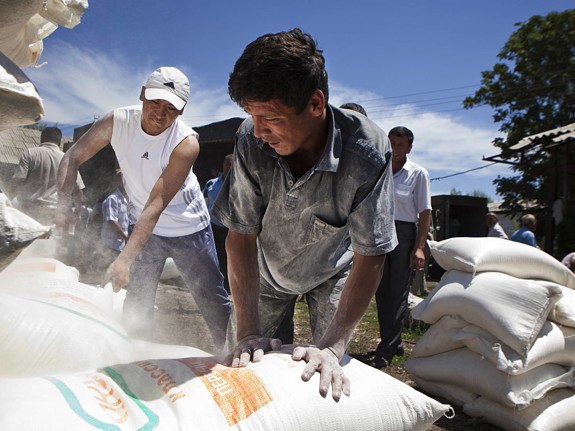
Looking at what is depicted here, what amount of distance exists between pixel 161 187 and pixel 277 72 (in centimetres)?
115

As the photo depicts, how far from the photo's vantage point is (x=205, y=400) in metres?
1.12

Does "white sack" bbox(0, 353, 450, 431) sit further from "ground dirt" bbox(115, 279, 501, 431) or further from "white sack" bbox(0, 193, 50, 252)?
"ground dirt" bbox(115, 279, 501, 431)

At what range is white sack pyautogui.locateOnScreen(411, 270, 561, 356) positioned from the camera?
7.36 feet

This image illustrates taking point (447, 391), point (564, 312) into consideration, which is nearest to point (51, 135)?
point (447, 391)

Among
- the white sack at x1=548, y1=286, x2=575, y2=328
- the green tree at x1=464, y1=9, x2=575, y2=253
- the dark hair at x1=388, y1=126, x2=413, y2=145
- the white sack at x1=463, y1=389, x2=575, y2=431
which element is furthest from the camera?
the green tree at x1=464, y1=9, x2=575, y2=253

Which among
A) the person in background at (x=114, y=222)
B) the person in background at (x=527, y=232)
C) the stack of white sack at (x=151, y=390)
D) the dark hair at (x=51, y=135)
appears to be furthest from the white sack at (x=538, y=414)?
the person in background at (x=527, y=232)

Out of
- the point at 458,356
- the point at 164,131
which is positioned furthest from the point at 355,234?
the point at 458,356

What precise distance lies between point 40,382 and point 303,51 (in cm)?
101

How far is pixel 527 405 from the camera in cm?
217

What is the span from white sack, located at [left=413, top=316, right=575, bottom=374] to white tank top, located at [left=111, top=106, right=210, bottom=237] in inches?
55.8

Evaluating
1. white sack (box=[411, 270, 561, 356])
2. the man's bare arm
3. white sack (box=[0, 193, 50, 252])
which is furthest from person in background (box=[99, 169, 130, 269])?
white sack (box=[0, 193, 50, 252])

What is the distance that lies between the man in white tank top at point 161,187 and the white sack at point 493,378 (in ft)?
3.93

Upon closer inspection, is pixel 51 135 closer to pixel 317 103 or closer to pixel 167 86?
pixel 167 86

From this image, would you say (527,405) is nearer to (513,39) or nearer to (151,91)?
(151,91)
